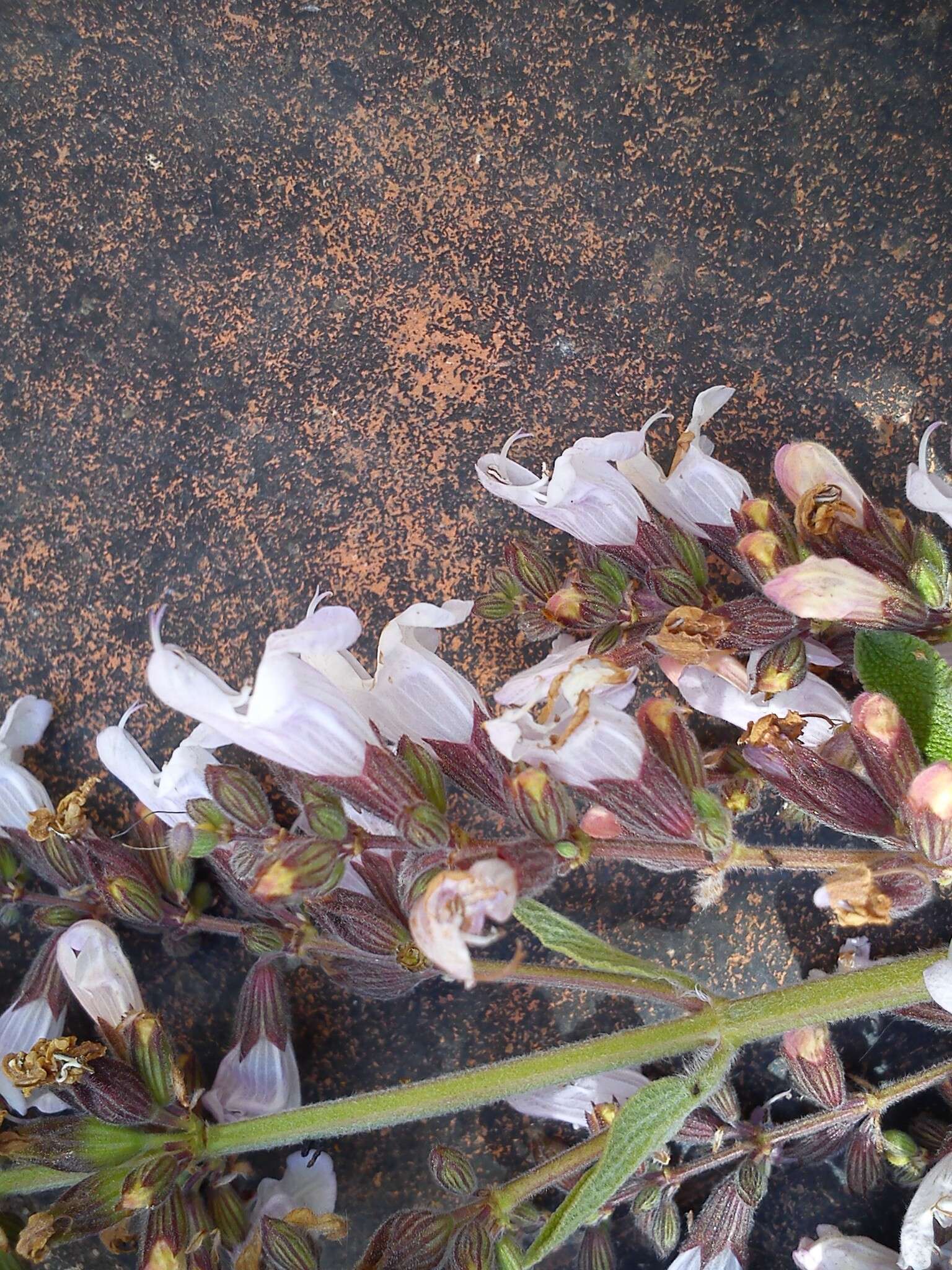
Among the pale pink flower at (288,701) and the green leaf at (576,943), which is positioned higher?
the pale pink flower at (288,701)

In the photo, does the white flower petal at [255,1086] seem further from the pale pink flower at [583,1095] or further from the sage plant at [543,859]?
the pale pink flower at [583,1095]

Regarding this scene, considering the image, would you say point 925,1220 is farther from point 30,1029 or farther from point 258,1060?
point 30,1029

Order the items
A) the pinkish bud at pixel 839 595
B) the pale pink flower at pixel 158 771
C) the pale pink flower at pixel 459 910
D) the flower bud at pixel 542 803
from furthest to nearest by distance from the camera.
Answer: the pale pink flower at pixel 158 771, the pinkish bud at pixel 839 595, the flower bud at pixel 542 803, the pale pink flower at pixel 459 910

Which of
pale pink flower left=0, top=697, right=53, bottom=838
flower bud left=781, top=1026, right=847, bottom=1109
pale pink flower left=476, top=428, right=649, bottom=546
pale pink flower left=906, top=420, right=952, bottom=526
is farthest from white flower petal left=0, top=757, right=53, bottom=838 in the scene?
pale pink flower left=906, top=420, right=952, bottom=526

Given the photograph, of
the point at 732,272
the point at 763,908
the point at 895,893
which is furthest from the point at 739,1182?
the point at 732,272

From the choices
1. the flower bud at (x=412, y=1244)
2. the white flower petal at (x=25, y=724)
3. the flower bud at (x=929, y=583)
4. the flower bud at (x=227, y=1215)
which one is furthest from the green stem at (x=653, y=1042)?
the white flower petal at (x=25, y=724)

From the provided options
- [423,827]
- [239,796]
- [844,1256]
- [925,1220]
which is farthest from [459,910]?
[844,1256]

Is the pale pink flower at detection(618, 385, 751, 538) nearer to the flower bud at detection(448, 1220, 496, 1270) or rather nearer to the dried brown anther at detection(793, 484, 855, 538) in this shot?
the dried brown anther at detection(793, 484, 855, 538)

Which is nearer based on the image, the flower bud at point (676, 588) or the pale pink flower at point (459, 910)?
the pale pink flower at point (459, 910)
